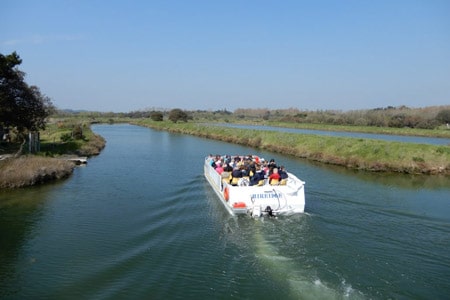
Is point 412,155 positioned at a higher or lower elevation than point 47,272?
higher

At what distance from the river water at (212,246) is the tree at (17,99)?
31.4 ft

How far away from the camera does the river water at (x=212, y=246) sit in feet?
29.3

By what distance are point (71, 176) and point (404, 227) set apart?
1919cm

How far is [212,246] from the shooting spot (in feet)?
37.9

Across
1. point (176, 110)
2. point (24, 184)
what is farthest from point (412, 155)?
point (176, 110)

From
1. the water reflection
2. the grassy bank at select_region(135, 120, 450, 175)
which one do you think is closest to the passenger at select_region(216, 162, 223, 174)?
the water reflection

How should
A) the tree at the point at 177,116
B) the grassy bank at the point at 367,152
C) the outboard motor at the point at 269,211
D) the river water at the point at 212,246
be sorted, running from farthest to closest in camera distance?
the tree at the point at 177,116 → the grassy bank at the point at 367,152 → the outboard motor at the point at 269,211 → the river water at the point at 212,246

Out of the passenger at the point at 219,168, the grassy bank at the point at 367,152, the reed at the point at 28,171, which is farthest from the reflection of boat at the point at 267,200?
the grassy bank at the point at 367,152

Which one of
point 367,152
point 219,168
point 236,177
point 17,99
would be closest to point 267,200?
point 236,177

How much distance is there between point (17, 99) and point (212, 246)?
73.3 ft

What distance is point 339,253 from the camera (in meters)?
10.9

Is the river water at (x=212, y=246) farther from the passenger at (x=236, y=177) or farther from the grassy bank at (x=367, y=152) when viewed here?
the grassy bank at (x=367, y=152)

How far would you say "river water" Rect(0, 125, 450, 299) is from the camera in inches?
352

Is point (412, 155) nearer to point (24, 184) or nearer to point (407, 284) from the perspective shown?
point (407, 284)
